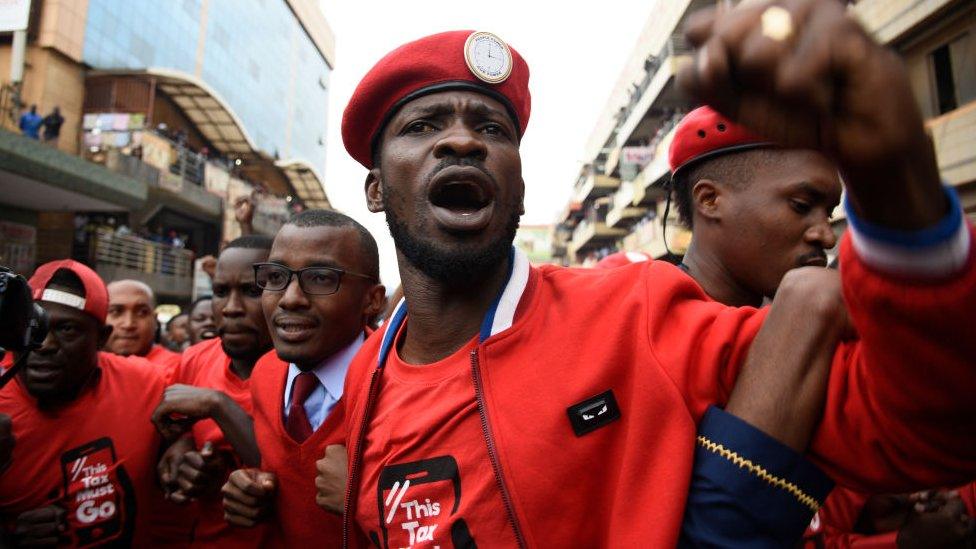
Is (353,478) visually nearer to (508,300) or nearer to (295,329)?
(508,300)

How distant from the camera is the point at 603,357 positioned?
4.20 feet

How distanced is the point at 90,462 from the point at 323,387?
1.30m

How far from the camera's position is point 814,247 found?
170 centimetres

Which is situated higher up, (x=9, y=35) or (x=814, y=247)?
(x=9, y=35)

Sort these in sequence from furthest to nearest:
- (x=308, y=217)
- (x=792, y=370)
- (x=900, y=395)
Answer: (x=308, y=217)
(x=792, y=370)
(x=900, y=395)

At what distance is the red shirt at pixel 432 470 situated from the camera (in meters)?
1.32

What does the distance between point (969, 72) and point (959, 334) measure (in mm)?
12255

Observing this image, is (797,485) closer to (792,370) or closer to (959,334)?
(792,370)

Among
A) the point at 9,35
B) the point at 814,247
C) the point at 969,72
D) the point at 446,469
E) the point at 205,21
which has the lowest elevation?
the point at 446,469

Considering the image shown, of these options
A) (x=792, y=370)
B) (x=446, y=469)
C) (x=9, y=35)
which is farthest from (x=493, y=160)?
(x=9, y=35)

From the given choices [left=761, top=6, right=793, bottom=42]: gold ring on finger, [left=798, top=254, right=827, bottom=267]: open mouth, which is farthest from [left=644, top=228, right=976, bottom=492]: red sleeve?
[left=798, top=254, right=827, bottom=267]: open mouth

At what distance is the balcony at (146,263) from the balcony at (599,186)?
79.2ft

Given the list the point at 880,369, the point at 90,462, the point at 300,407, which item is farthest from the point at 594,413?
the point at 90,462

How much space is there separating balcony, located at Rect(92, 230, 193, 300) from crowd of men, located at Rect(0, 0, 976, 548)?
17.1m
